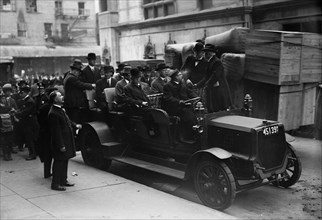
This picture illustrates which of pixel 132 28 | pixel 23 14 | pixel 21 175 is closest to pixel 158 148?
pixel 21 175

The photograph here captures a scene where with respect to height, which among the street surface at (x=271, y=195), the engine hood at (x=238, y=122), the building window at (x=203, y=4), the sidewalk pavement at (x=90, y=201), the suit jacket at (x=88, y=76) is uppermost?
the building window at (x=203, y=4)

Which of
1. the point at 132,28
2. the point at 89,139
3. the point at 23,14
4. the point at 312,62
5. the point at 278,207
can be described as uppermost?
the point at 23,14

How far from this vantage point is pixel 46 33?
40125 mm

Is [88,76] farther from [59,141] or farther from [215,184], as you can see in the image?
[215,184]

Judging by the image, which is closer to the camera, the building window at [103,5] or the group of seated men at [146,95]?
the group of seated men at [146,95]

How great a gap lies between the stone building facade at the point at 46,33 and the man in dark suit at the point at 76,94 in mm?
27580

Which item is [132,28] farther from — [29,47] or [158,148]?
[29,47]

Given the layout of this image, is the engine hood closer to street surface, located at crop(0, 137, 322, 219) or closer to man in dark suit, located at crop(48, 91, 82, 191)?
street surface, located at crop(0, 137, 322, 219)

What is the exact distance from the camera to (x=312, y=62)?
8977mm

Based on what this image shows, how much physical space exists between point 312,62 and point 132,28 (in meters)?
13.6

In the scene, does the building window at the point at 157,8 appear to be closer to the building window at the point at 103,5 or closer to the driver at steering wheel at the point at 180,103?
the building window at the point at 103,5

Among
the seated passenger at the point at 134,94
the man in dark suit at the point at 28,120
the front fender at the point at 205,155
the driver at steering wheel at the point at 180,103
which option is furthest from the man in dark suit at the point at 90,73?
the front fender at the point at 205,155

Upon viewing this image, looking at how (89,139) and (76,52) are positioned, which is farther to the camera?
(76,52)

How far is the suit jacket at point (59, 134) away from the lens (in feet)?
22.6
